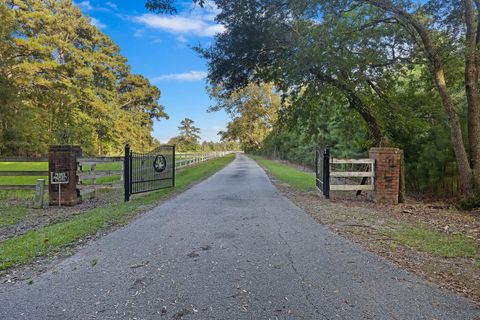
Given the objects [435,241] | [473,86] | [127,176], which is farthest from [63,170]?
[473,86]

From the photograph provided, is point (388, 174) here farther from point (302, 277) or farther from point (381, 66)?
point (302, 277)

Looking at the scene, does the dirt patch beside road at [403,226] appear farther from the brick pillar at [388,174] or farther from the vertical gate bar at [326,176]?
the brick pillar at [388,174]

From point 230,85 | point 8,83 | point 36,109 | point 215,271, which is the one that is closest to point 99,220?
point 215,271

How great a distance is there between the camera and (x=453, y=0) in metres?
10.5

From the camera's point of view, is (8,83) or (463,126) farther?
(8,83)

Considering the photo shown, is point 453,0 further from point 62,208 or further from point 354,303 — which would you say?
point 62,208

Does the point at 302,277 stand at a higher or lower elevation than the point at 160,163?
lower

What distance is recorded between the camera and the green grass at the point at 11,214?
25.7ft

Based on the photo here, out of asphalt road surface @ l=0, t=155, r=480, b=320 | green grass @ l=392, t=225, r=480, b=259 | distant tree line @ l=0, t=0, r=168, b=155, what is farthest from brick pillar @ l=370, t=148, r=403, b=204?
distant tree line @ l=0, t=0, r=168, b=155

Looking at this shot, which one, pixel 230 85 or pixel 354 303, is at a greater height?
pixel 230 85

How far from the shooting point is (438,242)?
18.5 ft

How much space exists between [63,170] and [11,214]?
1794 mm

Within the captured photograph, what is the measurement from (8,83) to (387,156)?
24337mm

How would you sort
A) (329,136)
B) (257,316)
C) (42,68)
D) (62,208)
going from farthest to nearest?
(42,68) < (329,136) < (62,208) < (257,316)
